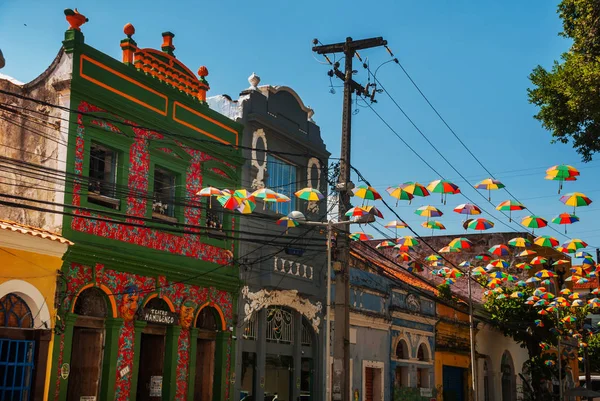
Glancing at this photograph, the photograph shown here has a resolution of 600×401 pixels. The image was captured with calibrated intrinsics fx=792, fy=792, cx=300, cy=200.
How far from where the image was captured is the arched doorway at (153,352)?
65.4 feet

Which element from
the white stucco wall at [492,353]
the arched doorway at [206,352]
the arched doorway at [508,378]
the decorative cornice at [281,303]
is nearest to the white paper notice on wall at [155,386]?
the arched doorway at [206,352]

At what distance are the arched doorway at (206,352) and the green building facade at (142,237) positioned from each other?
30 mm

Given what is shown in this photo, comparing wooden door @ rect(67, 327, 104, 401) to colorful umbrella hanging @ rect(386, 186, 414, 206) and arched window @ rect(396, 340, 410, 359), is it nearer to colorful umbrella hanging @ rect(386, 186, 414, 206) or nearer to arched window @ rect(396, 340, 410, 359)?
colorful umbrella hanging @ rect(386, 186, 414, 206)

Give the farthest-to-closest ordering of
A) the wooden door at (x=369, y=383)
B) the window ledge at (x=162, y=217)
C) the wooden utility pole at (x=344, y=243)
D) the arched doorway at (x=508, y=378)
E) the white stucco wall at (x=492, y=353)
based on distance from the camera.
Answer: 1. the arched doorway at (x=508, y=378)
2. the white stucco wall at (x=492, y=353)
3. the wooden door at (x=369, y=383)
4. the window ledge at (x=162, y=217)
5. the wooden utility pole at (x=344, y=243)

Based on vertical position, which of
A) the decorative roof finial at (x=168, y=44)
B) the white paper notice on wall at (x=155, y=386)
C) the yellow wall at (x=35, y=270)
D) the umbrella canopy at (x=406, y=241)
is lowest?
the white paper notice on wall at (x=155, y=386)

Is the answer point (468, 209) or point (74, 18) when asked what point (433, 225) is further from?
point (74, 18)

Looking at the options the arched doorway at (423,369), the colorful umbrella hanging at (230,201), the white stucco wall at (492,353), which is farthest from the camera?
the white stucco wall at (492,353)

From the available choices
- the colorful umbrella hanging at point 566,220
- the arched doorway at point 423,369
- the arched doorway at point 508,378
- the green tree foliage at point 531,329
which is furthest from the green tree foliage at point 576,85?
the arched doorway at point 508,378

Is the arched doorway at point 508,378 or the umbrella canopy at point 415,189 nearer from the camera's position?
the umbrella canopy at point 415,189

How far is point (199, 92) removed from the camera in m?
22.1

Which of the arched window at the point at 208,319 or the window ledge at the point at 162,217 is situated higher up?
the window ledge at the point at 162,217

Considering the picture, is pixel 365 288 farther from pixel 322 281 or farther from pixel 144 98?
pixel 144 98

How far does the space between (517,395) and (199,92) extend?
28365 mm

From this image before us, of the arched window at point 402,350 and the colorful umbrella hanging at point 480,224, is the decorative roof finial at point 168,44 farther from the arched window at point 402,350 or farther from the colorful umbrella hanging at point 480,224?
the arched window at point 402,350
